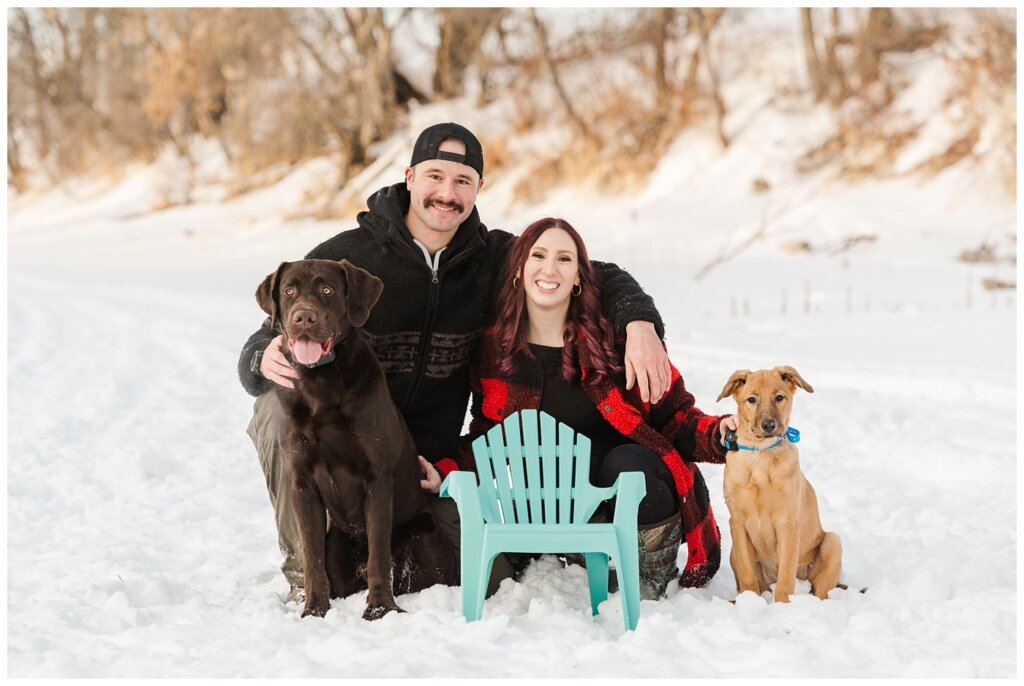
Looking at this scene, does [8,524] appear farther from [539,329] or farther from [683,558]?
[683,558]

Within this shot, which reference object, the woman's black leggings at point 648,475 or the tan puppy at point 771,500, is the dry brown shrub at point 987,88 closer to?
the tan puppy at point 771,500

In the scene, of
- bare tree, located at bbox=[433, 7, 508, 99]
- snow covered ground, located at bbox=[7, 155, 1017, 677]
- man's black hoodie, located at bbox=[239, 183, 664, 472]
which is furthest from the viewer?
bare tree, located at bbox=[433, 7, 508, 99]

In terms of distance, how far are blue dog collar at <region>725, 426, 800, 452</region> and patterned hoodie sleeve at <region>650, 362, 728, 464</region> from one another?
4 centimetres

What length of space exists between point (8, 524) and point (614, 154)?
12451mm

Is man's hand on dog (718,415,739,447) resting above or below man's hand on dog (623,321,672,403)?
below

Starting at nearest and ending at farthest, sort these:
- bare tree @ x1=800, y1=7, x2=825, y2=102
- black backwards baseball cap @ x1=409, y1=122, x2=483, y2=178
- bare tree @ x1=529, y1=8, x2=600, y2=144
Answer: black backwards baseball cap @ x1=409, y1=122, x2=483, y2=178 → bare tree @ x1=800, y1=7, x2=825, y2=102 → bare tree @ x1=529, y1=8, x2=600, y2=144

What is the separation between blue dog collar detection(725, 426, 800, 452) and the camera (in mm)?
3129

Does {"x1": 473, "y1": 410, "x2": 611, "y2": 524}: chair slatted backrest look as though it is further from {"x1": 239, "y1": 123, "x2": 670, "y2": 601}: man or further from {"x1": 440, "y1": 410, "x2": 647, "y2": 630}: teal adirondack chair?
{"x1": 239, "y1": 123, "x2": 670, "y2": 601}: man

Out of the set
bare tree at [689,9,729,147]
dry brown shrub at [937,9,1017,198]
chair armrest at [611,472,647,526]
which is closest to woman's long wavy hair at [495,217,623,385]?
chair armrest at [611,472,647,526]

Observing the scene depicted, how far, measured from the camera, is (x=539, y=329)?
11.7ft

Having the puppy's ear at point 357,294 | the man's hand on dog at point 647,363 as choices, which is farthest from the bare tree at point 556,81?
the puppy's ear at point 357,294

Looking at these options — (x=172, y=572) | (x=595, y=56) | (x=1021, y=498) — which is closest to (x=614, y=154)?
(x=595, y=56)

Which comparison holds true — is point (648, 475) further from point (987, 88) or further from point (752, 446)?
point (987, 88)

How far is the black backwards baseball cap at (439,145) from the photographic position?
3729 mm
